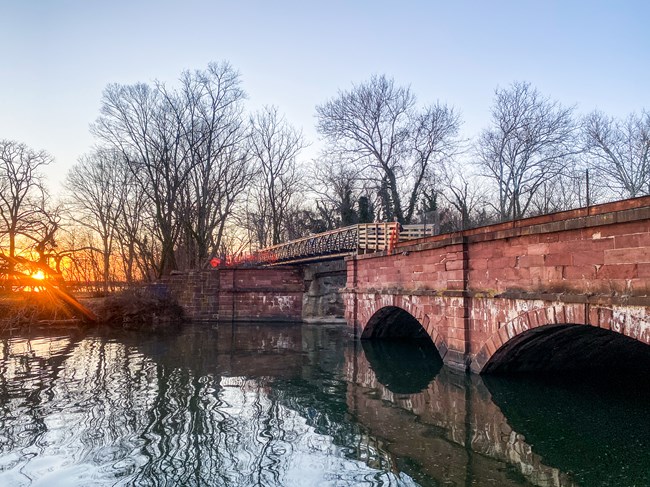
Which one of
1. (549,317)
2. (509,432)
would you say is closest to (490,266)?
(549,317)

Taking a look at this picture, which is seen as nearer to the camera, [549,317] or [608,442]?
[608,442]

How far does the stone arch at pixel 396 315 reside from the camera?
1130 cm

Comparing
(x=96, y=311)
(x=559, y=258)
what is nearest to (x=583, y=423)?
(x=559, y=258)

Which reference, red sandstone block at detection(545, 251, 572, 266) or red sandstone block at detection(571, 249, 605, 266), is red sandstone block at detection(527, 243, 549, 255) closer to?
red sandstone block at detection(545, 251, 572, 266)

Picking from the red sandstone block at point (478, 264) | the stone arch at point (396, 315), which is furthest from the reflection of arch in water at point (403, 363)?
the red sandstone block at point (478, 264)

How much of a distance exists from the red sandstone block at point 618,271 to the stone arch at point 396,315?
4.51m

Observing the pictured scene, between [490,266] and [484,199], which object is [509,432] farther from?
[484,199]

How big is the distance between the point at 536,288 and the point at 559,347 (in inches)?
97.2

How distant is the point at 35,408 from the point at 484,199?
91.9 feet

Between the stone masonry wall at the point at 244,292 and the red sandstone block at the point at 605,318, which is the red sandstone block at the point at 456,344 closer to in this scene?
the red sandstone block at the point at 605,318

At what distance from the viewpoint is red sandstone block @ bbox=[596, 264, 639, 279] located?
6.34 meters

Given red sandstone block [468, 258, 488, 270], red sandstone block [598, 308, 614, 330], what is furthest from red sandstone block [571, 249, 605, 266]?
red sandstone block [468, 258, 488, 270]

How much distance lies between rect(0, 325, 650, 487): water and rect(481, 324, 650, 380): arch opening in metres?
0.48

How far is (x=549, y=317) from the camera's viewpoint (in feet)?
25.1
